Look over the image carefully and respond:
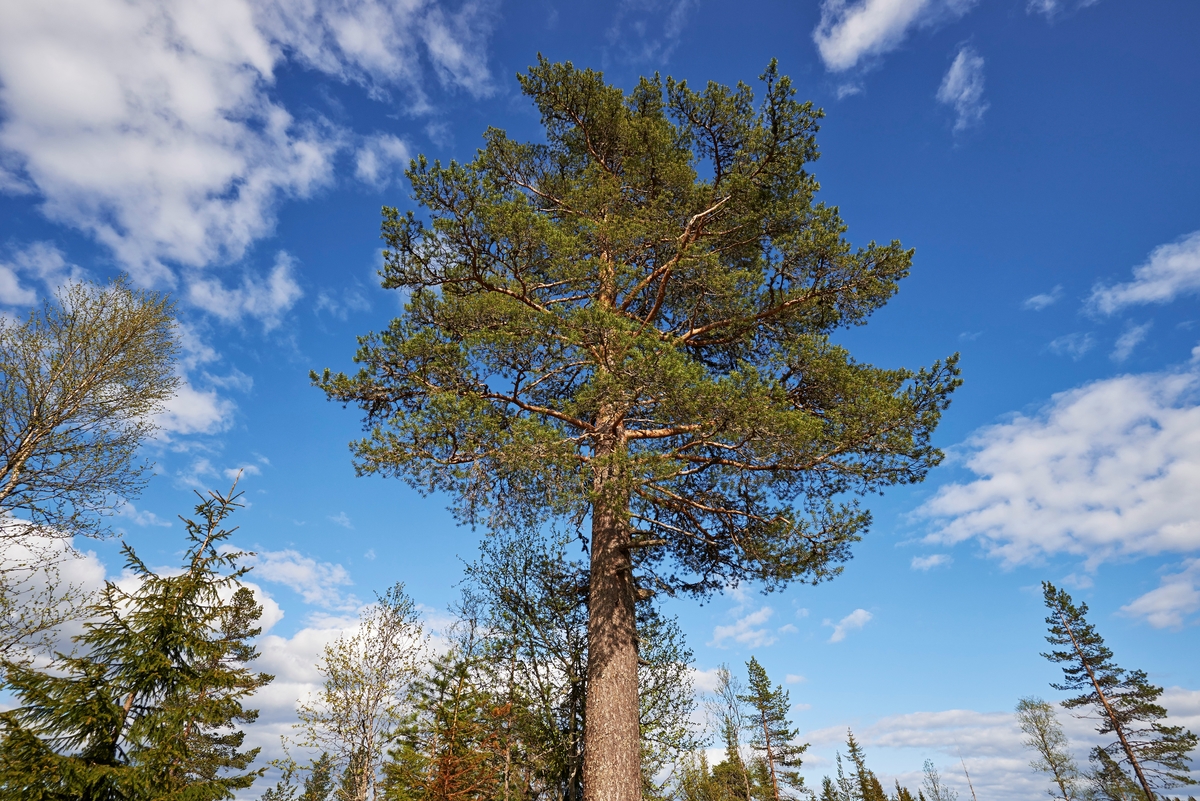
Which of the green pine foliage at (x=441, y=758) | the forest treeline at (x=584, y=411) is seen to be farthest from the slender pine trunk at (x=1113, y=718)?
the green pine foliage at (x=441, y=758)

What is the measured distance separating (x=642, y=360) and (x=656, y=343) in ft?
2.15

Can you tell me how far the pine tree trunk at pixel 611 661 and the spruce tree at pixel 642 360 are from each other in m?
0.03

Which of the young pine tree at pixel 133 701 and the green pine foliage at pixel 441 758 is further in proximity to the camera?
the green pine foliage at pixel 441 758

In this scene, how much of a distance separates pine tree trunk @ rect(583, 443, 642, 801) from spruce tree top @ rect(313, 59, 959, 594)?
1.03 feet

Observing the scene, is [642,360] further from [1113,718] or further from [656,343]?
[1113,718]

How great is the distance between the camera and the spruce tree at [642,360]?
296 inches

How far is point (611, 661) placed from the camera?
7453mm

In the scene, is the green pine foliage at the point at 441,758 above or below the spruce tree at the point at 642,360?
below

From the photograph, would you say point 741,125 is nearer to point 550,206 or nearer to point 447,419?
point 550,206

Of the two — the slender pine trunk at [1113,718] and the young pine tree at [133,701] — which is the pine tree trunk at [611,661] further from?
the slender pine trunk at [1113,718]

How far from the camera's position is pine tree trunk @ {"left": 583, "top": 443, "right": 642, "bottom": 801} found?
681 cm

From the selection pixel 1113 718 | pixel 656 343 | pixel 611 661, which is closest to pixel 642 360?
pixel 656 343

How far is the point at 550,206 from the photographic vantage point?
11.7 meters

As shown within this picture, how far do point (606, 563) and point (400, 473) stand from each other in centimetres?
327
